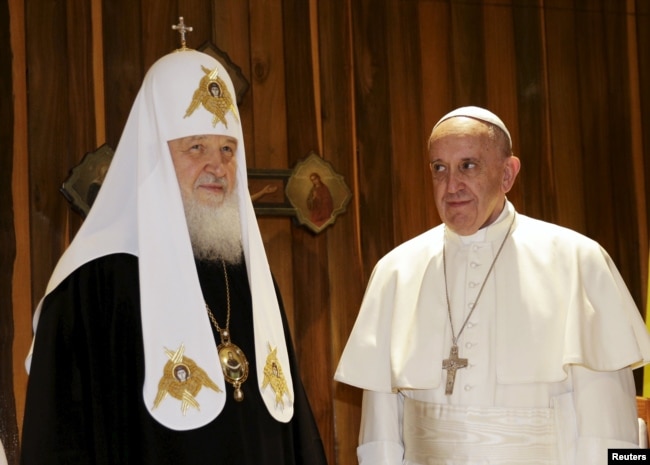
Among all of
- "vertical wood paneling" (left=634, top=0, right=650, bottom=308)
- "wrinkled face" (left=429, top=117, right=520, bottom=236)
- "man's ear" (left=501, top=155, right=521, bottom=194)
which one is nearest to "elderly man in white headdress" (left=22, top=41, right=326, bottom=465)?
"wrinkled face" (left=429, top=117, right=520, bottom=236)

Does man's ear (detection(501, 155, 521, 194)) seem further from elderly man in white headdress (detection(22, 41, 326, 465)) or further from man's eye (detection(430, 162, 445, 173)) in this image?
elderly man in white headdress (detection(22, 41, 326, 465))

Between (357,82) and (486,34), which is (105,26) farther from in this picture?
(486,34)

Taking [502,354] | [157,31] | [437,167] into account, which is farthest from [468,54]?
[502,354]

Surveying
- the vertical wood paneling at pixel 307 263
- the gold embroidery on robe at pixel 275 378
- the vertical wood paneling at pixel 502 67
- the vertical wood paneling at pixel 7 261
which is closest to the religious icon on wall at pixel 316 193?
the vertical wood paneling at pixel 307 263

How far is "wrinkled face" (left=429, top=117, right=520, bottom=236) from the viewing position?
4637 millimetres

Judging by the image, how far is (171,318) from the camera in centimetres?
397

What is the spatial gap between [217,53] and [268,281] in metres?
2.14

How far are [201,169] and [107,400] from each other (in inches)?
37.0

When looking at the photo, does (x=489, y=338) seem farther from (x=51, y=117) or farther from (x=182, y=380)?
(x=51, y=117)

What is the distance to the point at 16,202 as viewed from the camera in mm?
5711

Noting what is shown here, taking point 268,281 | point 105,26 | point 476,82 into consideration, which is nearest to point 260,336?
point 268,281

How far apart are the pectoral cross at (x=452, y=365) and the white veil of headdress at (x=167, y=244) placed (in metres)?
0.65

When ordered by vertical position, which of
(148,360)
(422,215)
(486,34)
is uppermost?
(486,34)

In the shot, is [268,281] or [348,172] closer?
[268,281]
